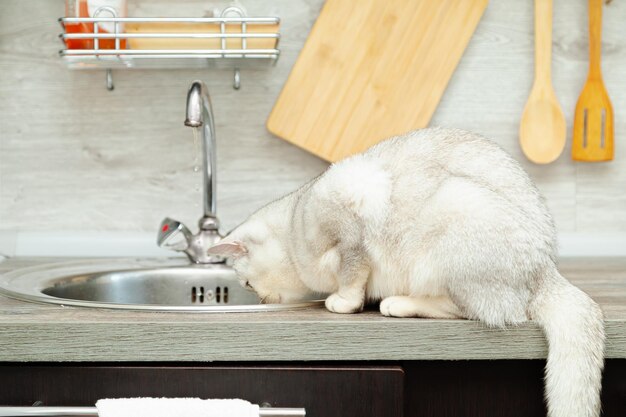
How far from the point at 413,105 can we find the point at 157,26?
0.63 metres

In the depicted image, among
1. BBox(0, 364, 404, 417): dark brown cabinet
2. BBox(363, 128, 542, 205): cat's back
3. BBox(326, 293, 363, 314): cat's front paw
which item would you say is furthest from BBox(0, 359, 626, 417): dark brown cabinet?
BBox(363, 128, 542, 205): cat's back

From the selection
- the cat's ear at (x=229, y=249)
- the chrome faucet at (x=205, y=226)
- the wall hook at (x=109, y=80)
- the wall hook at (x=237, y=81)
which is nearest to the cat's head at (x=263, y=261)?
the cat's ear at (x=229, y=249)

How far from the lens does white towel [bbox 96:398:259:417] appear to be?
3.83 feet

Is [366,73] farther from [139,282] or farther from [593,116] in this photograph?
[139,282]

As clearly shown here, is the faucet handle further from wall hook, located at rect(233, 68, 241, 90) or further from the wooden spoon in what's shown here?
the wooden spoon

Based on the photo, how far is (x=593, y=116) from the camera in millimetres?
1969

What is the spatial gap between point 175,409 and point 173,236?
2.29ft

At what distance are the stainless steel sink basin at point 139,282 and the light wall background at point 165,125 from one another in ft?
0.63

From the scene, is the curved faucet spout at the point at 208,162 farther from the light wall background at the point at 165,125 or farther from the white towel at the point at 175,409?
the white towel at the point at 175,409

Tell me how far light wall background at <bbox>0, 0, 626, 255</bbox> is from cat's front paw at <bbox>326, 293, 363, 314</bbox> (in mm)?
701

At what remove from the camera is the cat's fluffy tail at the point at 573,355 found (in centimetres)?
117

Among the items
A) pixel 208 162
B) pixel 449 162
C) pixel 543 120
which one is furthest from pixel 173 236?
pixel 543 120

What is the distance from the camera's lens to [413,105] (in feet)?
6.38

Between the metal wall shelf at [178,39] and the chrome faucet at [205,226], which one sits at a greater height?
the metal wall shelf at [178,39]
